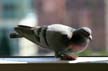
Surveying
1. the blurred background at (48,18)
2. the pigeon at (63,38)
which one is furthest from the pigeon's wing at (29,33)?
the blurred background at (48,18)

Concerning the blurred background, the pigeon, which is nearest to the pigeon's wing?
the pigeon

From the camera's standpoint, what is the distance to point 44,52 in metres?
0.89

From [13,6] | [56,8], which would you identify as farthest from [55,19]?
[13,6]

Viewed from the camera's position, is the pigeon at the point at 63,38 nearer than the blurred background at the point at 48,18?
Yes

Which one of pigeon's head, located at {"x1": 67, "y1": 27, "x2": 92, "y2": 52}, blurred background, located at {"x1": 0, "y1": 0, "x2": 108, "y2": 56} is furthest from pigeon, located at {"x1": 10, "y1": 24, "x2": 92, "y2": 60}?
blurred background, located at {"x1": 0, "y1": 0, "x2": 108, "y2": 56}

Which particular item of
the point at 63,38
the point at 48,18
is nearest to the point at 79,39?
the point at 63,38

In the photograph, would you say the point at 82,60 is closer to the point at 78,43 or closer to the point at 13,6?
the point at 78,43

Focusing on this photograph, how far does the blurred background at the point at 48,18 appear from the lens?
35.7 inches

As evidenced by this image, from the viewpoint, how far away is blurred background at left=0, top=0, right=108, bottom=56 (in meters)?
0.91

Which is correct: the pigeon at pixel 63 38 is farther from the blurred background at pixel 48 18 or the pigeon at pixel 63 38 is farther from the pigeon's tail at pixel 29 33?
the blurred background at pixel 48 18

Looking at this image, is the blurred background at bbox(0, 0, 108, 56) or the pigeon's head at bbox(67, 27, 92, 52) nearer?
the pigeon's head at bbox(67, 27, 92, 52)

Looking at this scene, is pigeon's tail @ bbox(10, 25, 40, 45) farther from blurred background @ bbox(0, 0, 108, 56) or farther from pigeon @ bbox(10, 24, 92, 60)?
blurred background @ bbox(0, 0, 108, 56)

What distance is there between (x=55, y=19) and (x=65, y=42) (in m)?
0.21

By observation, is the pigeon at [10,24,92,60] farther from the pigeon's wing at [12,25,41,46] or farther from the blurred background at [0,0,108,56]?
the blurred background at [0,0,108,56]
